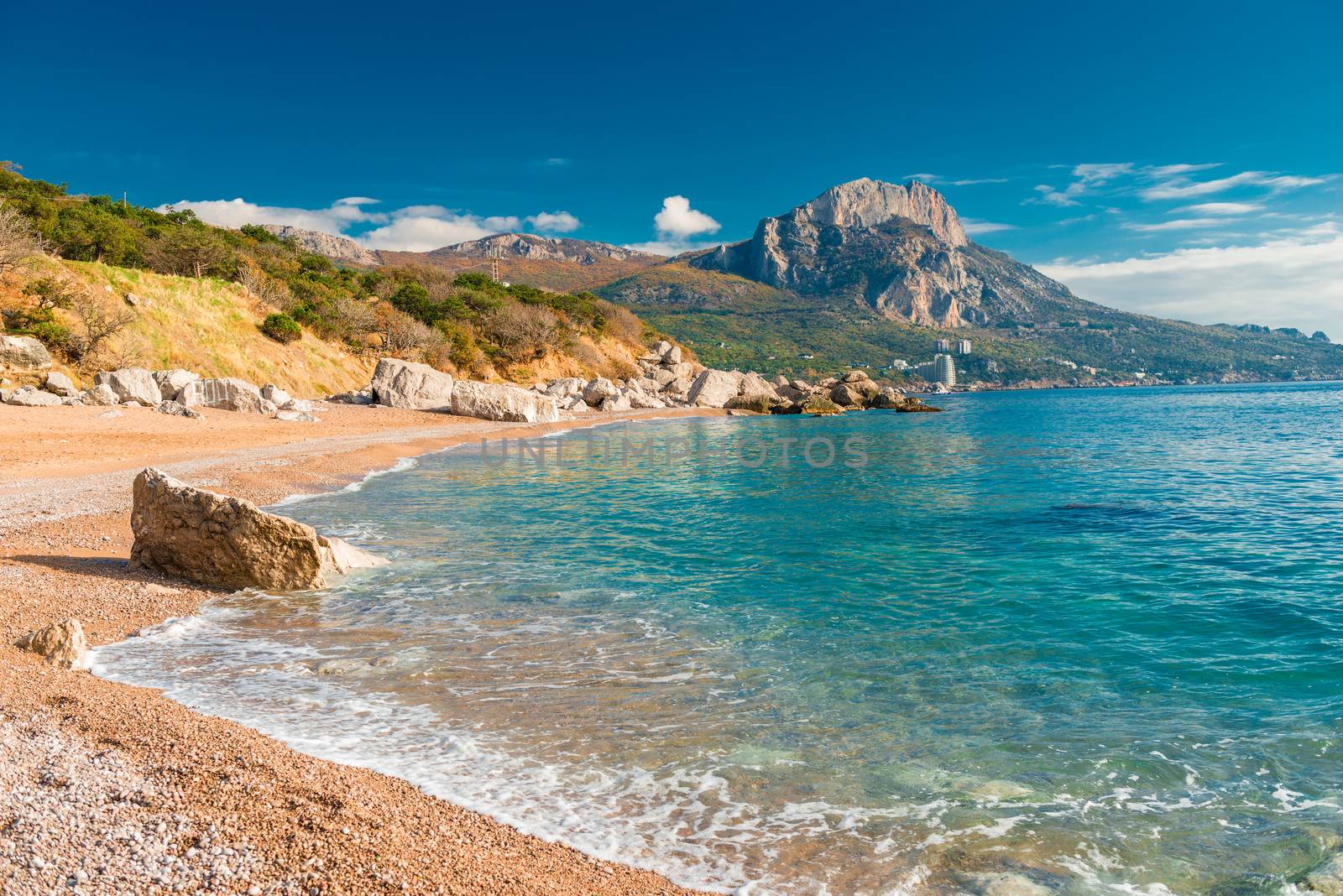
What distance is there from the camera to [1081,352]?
168 meters

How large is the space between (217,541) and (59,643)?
321 centimetres

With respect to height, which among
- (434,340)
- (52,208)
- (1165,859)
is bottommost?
(1165,859)

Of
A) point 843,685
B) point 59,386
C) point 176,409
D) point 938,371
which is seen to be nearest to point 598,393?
point 176,409

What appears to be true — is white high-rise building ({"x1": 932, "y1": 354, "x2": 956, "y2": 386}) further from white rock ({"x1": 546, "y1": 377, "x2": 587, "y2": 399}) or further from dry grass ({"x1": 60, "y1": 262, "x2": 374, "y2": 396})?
dry grass ({"x1": 60, "y1": 262, "x2": 374, "y2": 396})

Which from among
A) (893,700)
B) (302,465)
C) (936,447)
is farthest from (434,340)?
(893,700)

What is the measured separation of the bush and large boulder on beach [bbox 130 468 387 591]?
32716 millimetres

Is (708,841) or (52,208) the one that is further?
(52,208)

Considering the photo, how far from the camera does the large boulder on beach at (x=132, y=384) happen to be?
26109 millimetres

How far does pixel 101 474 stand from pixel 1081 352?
187m

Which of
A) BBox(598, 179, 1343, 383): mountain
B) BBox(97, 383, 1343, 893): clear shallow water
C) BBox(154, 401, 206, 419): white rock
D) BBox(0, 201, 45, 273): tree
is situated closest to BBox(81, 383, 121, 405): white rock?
BBox(154, 401, 206, 419): white rock

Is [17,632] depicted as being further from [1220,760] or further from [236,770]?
[1220,760]

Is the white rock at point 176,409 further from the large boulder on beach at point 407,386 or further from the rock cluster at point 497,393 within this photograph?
the large boulder on beach at point 407,386

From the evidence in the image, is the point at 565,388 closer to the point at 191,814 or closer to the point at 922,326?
the point at 191,814

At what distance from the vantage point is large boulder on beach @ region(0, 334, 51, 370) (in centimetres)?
2517
